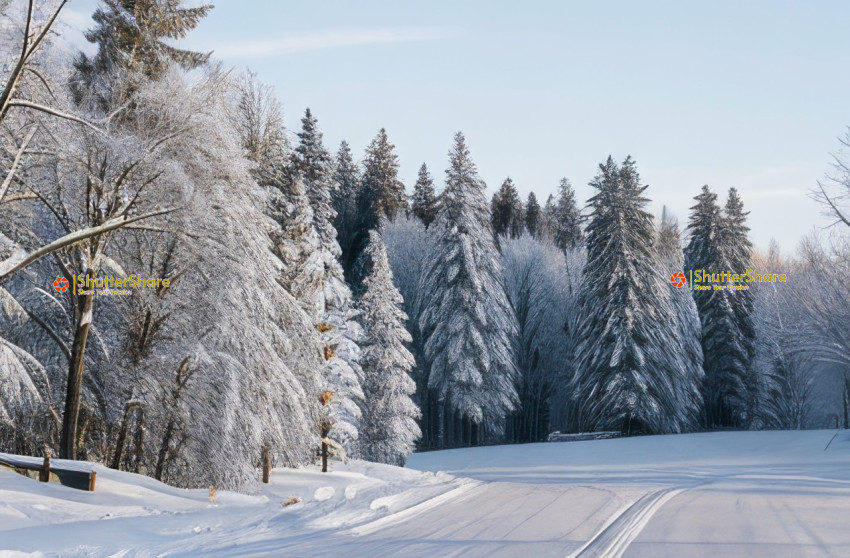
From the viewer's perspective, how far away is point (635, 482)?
21.6 meters

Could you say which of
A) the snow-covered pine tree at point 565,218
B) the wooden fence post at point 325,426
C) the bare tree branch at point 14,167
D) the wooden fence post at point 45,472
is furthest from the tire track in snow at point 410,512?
the snow-covered pine tree at point 565,218

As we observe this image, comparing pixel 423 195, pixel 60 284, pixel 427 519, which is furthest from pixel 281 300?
pixel 423 195

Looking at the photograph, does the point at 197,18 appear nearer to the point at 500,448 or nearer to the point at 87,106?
the point at 87,106

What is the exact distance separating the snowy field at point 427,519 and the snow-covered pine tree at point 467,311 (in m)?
21.4

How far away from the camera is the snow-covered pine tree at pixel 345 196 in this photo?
175 feet

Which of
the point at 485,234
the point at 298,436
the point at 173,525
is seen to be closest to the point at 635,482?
the point at 298,436

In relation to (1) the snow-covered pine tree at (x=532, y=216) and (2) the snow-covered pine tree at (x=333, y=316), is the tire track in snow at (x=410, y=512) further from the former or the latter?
(1) the snow-covered pine tree at (x=532, y=216)

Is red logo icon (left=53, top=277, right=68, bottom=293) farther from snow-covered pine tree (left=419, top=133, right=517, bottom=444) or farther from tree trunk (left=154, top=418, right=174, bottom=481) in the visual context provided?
snow-covered pine tree (left=419, top=133, right=517, bottom=444)

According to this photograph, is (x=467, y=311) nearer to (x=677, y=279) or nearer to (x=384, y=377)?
(x=384, y=377)

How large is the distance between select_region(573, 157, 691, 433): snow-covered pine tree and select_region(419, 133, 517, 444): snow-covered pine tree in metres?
4.47

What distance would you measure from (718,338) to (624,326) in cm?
1099

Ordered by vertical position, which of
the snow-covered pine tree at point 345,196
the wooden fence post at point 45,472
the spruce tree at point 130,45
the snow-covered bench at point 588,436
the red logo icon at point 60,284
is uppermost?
the snow-covered pine tree at point 345,196

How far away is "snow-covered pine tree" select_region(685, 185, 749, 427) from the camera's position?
46188mm

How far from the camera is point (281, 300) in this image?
62.0ft
